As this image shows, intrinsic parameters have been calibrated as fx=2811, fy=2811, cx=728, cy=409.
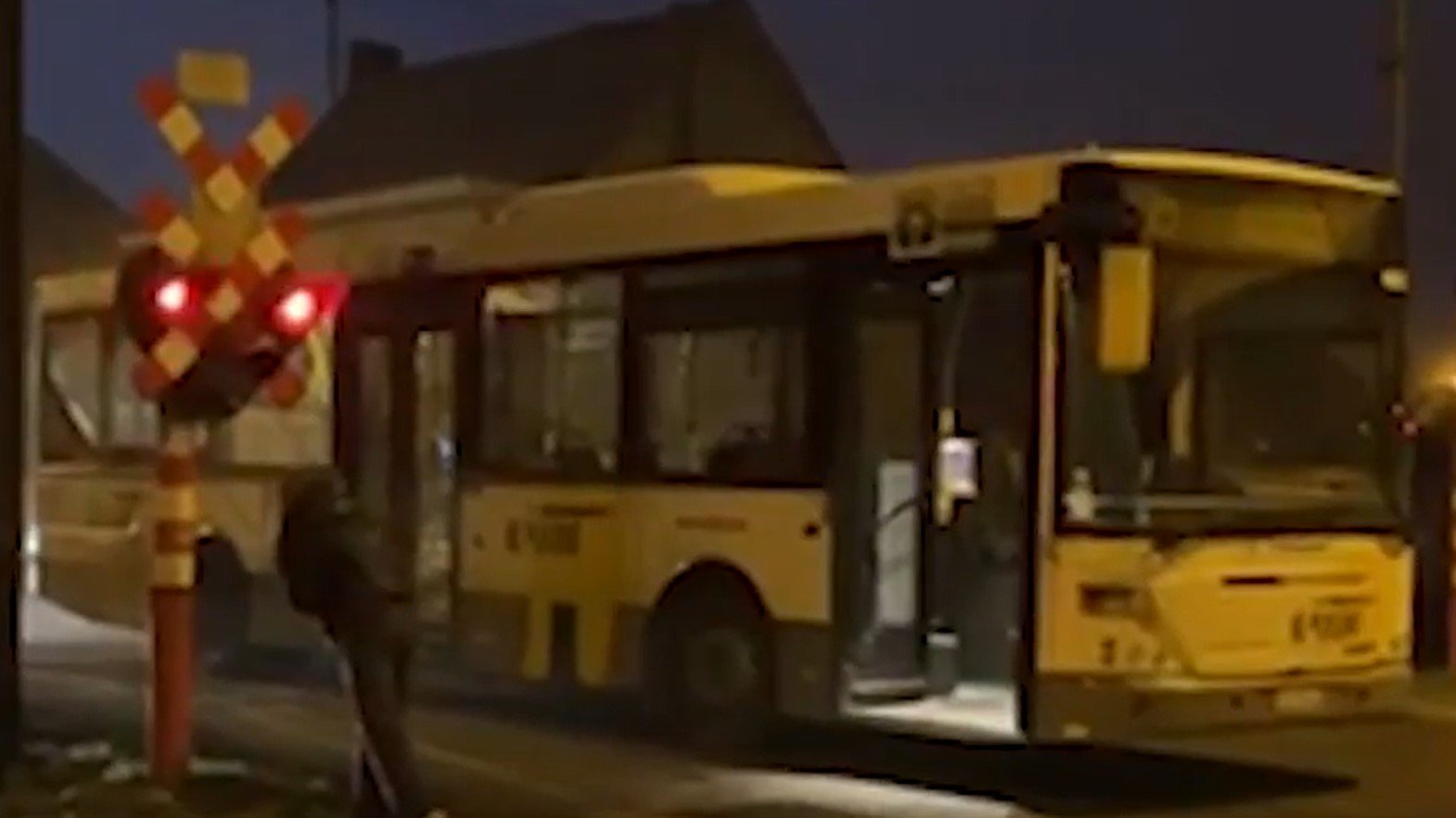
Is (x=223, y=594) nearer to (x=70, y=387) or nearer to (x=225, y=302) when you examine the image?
(x=70, y=387)

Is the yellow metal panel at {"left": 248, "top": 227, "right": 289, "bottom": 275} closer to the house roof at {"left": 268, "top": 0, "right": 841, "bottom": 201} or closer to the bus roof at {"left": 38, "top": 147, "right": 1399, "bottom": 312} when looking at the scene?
the bus roof at {"left": 38, "top": 147, "right": 1399, "bottom": 312}

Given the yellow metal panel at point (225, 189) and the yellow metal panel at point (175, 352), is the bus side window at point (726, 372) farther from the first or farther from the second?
the yellow metal panel at point (175, 352)

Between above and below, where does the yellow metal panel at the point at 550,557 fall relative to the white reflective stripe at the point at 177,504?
below

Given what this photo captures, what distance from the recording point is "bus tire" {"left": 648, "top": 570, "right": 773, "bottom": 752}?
1535 cm

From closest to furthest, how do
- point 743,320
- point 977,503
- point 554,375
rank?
point 977,503, point 743,320, point 554,375

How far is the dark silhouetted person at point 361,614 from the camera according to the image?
36.9ft

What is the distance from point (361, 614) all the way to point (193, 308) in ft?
5.65

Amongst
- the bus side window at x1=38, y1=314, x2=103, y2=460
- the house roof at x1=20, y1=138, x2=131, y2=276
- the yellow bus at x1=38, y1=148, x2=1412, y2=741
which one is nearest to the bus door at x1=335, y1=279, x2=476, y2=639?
the yellow bus at x1=38, y1=148, x2=1412, y2=741

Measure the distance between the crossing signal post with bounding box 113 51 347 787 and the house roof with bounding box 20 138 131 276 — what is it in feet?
93.5

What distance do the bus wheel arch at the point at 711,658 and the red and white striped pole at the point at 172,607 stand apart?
3757mm

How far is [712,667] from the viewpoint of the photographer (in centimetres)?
1575

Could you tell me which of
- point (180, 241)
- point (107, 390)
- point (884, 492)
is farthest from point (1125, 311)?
point (107, 390)

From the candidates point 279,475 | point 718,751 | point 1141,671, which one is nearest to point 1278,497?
point 1141,671

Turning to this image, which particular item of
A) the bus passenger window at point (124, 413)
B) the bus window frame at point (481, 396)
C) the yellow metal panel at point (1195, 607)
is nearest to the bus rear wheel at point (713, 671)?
the bus window frame at point (481, 396)
